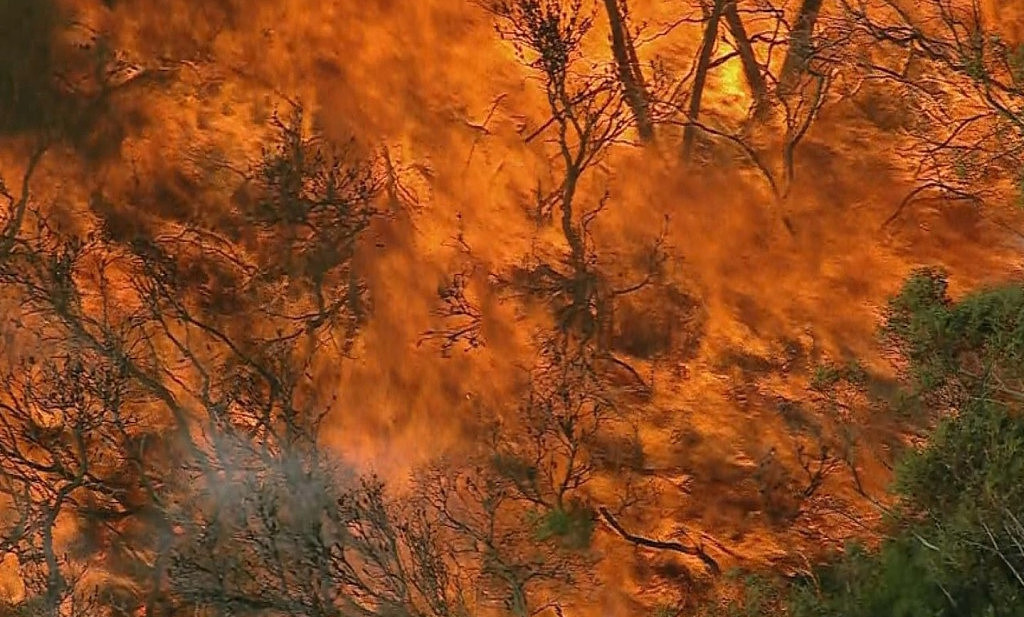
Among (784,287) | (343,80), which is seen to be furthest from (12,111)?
(784,287)

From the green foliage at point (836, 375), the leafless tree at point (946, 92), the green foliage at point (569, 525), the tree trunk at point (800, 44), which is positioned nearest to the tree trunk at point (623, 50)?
the tree trunk at point (800, 44)

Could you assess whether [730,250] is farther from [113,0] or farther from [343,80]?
[113,0]

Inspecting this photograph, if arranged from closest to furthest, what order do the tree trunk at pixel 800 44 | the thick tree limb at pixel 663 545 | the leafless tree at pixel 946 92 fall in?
the leafless tree at pixel 946 92 < the tree trunk at pixel 800 44 < the thick tree limb at pixel 663 545

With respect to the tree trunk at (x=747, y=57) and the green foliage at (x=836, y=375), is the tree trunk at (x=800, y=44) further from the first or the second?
the green foliage at (x=836, y=375)

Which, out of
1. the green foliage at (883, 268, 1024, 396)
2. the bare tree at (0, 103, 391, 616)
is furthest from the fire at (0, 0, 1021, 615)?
the green foliage at (883, 268, 1024, 396)

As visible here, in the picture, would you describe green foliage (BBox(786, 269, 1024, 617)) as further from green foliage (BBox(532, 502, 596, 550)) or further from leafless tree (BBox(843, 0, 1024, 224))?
green foliage (BBox(532, 502, 596, 550))

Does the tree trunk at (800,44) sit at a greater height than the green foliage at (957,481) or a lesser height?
greater
